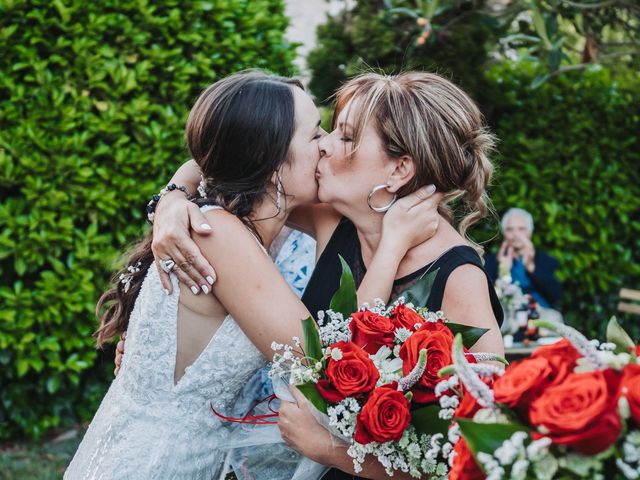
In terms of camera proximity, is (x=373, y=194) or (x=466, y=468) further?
(x=373, y=194)

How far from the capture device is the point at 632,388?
119cm

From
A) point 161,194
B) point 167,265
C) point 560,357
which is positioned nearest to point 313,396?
point 560,357

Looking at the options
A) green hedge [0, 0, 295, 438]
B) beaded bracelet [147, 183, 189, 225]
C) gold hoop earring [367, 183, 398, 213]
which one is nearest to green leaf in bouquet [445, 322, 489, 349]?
gold hoop earring [367, 183, 398, 213]

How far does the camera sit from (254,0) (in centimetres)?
533

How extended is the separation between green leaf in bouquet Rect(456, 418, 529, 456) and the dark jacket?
5574mm

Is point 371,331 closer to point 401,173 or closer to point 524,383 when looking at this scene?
point 524,383

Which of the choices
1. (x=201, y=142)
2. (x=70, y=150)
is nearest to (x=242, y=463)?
(x=201, y=142)

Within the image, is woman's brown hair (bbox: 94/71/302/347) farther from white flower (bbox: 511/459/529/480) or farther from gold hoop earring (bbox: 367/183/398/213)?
white flower (bbox: 511/459/529/480)

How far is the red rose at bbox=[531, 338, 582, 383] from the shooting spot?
125 centimetres

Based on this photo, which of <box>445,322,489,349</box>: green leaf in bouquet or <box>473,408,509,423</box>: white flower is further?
<box>445,322,489,349</box>: green leaf in bouquet

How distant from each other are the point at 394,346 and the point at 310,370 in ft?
0.77

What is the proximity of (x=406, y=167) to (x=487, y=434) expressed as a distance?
4.56 feet

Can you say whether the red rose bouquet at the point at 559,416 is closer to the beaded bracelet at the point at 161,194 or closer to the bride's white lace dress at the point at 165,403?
the bride's white lace dress at the point at 165,403

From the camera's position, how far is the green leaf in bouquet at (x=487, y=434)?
1.28 meters
